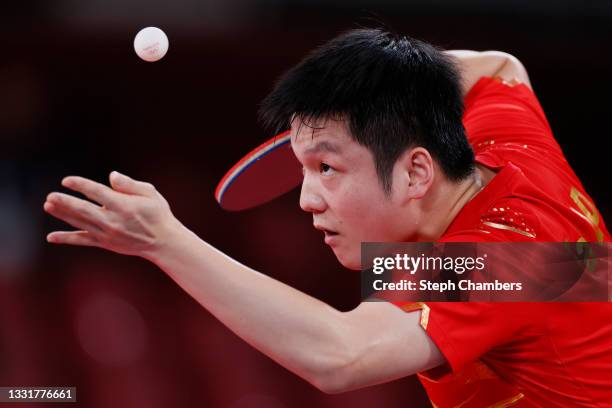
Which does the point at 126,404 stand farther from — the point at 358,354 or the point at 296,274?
the point at 358,354

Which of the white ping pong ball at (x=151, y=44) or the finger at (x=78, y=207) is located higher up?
the white ping pong ball at (x=151, y=44)

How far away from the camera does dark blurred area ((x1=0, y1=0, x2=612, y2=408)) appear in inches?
118

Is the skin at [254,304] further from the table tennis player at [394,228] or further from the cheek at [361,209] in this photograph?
the cheek at [361,209]

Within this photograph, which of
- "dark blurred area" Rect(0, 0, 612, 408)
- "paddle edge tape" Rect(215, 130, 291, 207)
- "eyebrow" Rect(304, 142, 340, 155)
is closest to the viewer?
"eyebrow" Rect(304, 142, 340, 155)

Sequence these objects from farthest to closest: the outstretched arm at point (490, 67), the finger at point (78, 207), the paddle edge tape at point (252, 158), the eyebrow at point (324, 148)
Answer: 1. the outstretched arm at point (490, 67)
2. the paddle edge tape at point (252, 158)
3. the eyebrow at point (324, 148)
4. the finger at point (78, 207)

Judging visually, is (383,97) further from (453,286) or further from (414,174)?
(453,286)

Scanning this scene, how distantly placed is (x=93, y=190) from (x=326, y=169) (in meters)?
0.41

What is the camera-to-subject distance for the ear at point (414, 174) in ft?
4.08

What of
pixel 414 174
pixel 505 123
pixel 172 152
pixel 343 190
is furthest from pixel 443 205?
pixel 172 152

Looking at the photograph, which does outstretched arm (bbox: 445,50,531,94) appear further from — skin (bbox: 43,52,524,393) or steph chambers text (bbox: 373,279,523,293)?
skin (bbox: 43,52,524,393)

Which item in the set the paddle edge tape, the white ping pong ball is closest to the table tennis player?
the paddle edge tape

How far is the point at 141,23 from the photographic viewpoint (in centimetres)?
321

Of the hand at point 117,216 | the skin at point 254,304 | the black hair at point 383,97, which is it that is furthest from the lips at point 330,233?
the hand at point 117,216

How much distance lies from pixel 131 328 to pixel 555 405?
216cm
